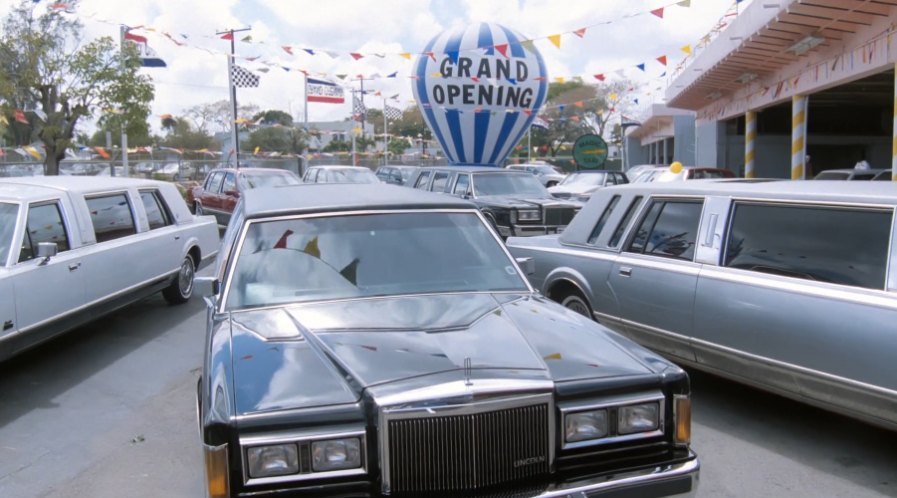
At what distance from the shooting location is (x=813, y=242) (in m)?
4.77

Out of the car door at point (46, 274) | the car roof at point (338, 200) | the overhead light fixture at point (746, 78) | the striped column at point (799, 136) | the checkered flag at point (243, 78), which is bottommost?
the car door at point (46, 274)

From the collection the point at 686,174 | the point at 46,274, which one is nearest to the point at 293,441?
the point at 46,274

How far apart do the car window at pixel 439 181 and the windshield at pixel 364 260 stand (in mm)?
11638

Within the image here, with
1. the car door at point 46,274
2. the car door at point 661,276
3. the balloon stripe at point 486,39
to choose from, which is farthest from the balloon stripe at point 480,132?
the car door at point 661,276

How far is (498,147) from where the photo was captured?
2597cm

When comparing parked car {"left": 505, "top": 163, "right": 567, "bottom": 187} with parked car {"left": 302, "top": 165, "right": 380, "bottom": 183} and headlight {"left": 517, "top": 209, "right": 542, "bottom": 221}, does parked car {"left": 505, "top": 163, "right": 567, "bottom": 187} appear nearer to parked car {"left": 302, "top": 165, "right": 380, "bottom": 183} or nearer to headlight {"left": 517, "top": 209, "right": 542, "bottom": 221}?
parked car {"left": 302, "top": 165, "right": 380, "bottom": 183}

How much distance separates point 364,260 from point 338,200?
1.87ft

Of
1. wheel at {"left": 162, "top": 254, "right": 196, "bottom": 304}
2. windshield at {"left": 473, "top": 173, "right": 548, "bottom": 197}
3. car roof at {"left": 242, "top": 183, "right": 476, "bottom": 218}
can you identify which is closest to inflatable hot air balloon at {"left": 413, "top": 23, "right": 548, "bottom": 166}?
windshield at {"left": 473, "top": 173, "right": 548, "bottom": 197}

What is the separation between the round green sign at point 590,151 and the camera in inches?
1022

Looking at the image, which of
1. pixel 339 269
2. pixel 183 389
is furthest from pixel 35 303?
pixel 339 269

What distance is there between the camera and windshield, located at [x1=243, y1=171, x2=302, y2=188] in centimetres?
1681

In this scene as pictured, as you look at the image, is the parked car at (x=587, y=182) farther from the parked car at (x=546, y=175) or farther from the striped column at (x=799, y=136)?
the parked car at (x=546, y=175)

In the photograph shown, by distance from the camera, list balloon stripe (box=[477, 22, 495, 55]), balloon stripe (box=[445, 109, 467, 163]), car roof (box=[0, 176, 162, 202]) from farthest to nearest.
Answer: balloon stripe (box=[445, 109, 467, 163]), balloon stripe (box=[477, 22, 495, 55]), car roof (box=[0, 176, 162, 202])

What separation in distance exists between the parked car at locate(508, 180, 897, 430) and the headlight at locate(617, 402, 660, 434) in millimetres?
1793
